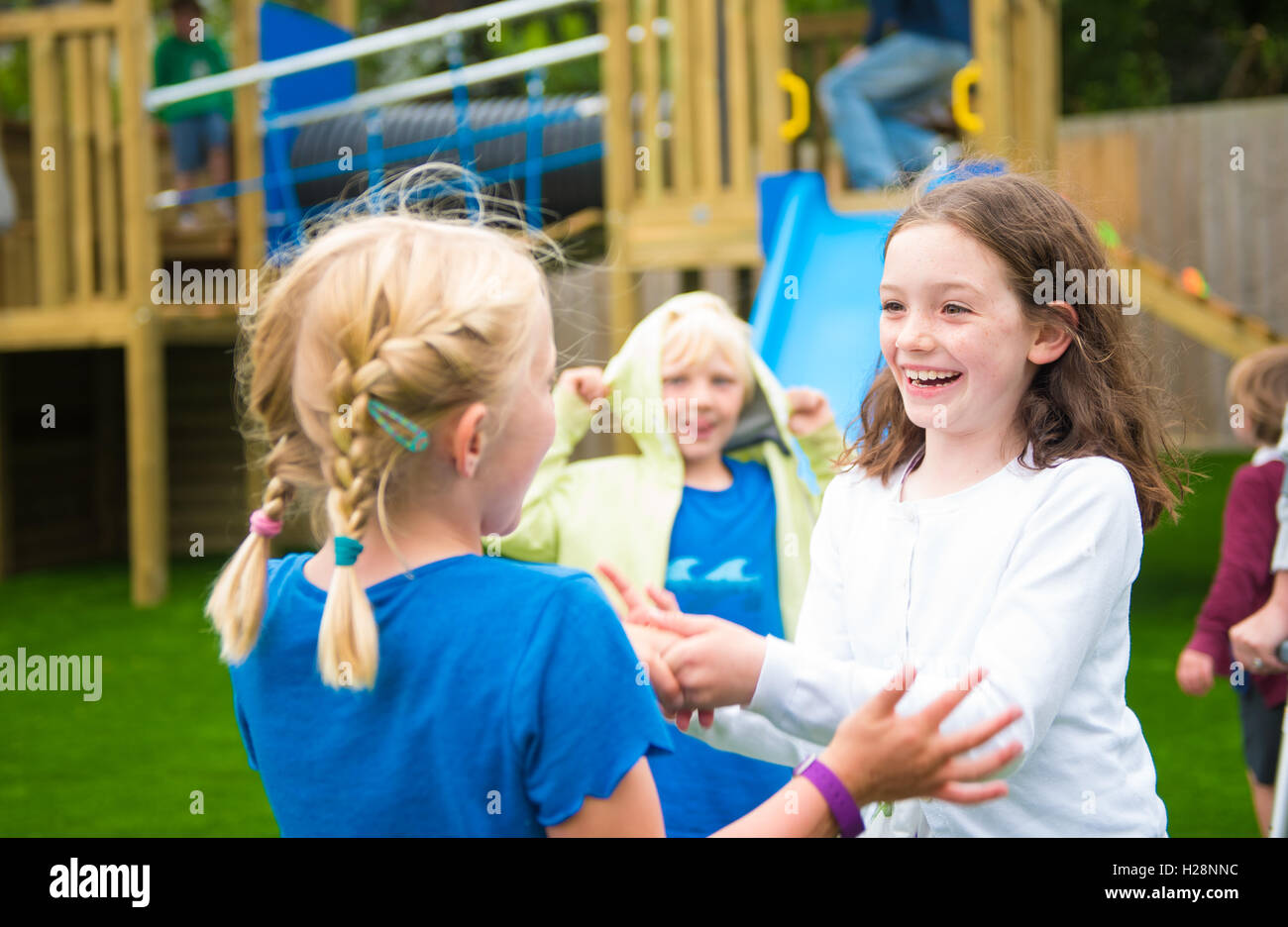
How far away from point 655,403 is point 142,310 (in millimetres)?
5324

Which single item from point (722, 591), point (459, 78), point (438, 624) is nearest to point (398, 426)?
point (438, 624)

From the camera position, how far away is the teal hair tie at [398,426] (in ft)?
4.44

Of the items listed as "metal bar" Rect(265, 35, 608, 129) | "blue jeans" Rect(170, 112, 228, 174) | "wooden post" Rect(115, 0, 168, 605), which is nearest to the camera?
"metal bar" Rect(265, 35, 608, 129)

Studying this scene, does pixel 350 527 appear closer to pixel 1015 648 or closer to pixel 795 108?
pixel 1015 648

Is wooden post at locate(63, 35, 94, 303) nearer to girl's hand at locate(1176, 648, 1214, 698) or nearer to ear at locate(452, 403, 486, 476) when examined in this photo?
→ girl's hand at locate(1176, 648, 1214, 698)

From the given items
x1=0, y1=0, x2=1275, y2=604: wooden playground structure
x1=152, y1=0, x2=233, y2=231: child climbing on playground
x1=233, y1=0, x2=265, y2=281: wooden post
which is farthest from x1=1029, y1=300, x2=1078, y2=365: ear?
x1=152, y1=0, x2=233, y2=231: child climbing on playground

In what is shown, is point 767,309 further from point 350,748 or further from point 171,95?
point 171,95

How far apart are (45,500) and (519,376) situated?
8.77 meters

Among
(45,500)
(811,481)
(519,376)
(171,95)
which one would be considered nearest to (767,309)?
(811,481)

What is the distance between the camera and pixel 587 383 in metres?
3.26

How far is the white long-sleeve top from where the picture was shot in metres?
1.58

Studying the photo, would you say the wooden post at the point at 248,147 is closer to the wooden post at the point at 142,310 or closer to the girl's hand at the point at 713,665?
the wooden post at the point at 142,310

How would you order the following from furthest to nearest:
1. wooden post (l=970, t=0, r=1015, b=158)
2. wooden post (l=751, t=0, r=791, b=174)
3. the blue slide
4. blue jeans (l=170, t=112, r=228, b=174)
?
blue jeans (l=170, t=112, r=228, b=174) < wooden post (l=751, t=0, r=791, b=174) < wooden post (l=970, t=0, r=1015, b=158) < the blue slide

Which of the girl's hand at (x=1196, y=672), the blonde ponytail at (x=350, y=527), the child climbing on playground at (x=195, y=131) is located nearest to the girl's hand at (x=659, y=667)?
the blonde ponytail at (x=350, y=527)
